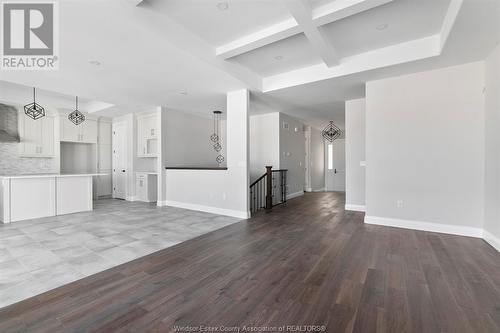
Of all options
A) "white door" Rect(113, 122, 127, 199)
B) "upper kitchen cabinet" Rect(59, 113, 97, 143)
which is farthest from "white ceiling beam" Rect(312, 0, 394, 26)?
"upper kitchen cabinet" Rect(59, 113, 97, 143)

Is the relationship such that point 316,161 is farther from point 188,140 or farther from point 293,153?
point 188,140

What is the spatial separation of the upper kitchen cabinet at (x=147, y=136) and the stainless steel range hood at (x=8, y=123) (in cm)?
288

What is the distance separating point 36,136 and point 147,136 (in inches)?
112

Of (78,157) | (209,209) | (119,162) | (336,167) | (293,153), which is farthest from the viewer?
(336,167)

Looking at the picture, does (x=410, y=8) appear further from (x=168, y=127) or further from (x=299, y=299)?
(x=168, y=127)

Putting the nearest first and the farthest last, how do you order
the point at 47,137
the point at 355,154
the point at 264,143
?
the point at 355,154 → the point at 47,137 → the point at 264,143

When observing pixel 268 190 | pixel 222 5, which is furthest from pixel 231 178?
pixel 222 5

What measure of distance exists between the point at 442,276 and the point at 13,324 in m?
3.74

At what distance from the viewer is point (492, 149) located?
3115mm

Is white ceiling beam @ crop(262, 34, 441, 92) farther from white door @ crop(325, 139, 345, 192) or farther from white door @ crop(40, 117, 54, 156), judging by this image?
white door @ crop(40, 117, 54, 156)

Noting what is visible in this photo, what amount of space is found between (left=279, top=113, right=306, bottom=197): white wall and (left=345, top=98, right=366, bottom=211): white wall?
80.1 inches

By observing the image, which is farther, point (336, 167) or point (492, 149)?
point (336, 167)

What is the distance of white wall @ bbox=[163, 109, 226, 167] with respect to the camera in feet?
21.6

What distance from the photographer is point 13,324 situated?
5.17 ft
